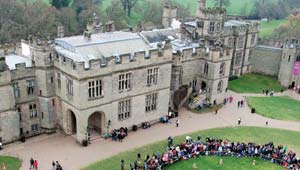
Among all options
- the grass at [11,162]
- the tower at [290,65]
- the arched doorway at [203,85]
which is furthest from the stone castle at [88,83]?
the tower at [290,65]

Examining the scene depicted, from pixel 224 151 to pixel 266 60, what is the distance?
34713mm

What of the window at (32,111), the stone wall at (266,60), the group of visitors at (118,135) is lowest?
Result: the group of visitors at (118,135)

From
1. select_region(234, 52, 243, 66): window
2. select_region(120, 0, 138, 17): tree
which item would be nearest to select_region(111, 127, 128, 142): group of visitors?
select_region(234, 52, 243, 66): window

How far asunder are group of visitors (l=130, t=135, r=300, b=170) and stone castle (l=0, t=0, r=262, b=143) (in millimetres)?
6897

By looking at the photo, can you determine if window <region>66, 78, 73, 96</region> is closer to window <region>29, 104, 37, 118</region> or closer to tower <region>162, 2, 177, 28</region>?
window <region>29, 104, 37, 118</region>

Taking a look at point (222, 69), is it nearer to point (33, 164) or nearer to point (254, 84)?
point (254, 84)

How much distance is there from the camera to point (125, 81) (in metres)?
40.9

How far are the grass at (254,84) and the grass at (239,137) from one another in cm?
1459

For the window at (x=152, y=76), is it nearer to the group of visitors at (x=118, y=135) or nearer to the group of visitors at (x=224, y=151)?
the group of visitors at (x=118, y=135)

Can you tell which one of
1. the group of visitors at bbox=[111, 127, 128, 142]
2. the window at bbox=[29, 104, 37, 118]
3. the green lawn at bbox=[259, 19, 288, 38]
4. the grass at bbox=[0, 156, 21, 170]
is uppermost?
the green lawn at bbox=[259, 19, 288, 38]

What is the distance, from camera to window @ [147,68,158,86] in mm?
43106

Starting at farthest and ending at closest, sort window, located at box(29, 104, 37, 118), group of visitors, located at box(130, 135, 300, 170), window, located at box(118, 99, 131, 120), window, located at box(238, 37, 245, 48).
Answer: window, located at box(238, 37, 245, 48) → window, located at box(118, 99, 131, 120) → window, located at box(29, 104, 37, 118) → group of visitors, located at box(130, 135, 300, 170)

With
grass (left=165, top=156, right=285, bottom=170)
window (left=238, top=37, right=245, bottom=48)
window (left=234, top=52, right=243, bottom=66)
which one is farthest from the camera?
window (left=234, top=52, right=243, bottom=66)

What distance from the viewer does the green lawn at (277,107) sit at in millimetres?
50625
